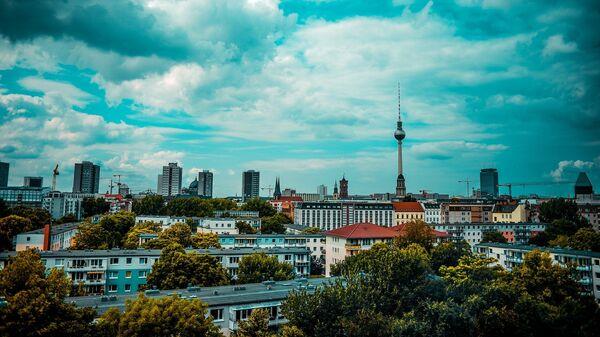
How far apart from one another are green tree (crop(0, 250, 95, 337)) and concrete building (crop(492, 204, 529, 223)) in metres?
150

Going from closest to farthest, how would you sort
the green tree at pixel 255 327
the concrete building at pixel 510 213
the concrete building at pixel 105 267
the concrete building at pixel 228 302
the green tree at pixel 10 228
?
the green tree at pixel 255 327 < the concrete building at pixel 228 302 < the concrete building at pixel 105 267 < the green tree at pixel 10 228 < the concrete building at pixel 510 213

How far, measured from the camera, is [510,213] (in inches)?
5974

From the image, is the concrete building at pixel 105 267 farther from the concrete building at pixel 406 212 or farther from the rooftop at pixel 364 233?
the concrete building at pixel 406 212

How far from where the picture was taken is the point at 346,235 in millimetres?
79188

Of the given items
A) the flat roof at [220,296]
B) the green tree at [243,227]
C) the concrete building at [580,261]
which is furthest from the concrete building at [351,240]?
the flat roof at [220,296]

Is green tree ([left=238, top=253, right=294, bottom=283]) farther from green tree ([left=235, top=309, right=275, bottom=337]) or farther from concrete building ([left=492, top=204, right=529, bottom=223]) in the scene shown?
concrete building ([left=492, top=204, right=529, bottom=223])

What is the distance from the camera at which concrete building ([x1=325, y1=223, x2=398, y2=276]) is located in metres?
78.1

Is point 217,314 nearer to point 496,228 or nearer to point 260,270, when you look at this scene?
point 260,270

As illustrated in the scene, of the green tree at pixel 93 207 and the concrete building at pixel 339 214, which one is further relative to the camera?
the concrete building at pixel 339 214

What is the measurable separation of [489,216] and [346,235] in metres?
108

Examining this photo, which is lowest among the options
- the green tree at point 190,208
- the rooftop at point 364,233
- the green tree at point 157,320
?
the green tree at point 157,320

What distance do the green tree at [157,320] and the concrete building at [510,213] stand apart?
146 metres

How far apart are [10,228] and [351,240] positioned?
6232 cm

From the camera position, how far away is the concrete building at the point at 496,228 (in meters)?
126
